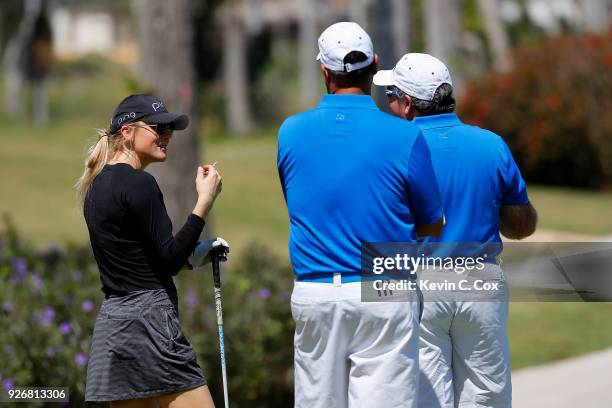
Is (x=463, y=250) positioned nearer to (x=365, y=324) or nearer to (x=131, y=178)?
(x=365, y=324)

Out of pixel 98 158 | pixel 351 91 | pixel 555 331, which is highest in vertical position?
pixel 351 91

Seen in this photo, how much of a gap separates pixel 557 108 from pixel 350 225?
21.6 meters

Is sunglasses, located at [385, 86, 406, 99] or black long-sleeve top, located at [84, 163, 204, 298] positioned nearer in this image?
black long-sleeve top, located at [84, 163, 204, 298]

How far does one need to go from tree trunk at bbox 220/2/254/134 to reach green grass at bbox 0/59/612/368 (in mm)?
12175

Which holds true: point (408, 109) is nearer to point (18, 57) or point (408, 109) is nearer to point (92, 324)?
point (92, 324)

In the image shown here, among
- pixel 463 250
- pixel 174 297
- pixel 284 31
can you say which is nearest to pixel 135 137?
pixel 174 297

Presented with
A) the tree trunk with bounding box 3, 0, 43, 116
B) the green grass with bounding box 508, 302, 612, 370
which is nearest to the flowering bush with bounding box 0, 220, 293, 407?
the green grass with bounding box 508, 302, 612, 370

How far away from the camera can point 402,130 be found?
4441 mm

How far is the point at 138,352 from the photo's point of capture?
454 centimetres

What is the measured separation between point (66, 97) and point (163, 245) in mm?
49115

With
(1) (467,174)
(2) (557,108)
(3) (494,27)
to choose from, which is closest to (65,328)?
(1) (467,174)

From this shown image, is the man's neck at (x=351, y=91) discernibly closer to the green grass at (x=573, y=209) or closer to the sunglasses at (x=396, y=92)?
the sunglasses at (x=396, y=92)

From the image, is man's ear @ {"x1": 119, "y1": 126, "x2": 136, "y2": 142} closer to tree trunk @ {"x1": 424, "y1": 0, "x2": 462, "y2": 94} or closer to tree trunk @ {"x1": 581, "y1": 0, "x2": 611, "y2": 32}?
tree trunk @ {"x1": 424, "y1": 0, "x2": 462, "y2": 94}

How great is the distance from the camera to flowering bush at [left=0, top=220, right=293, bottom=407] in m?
6.64
